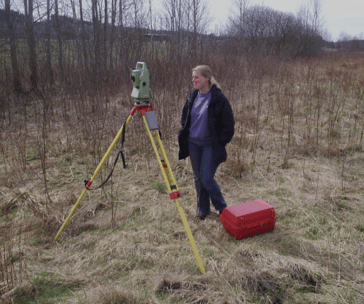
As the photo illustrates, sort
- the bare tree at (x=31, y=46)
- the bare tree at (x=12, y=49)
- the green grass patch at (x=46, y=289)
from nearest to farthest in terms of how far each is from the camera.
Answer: the green grass patch at (x=46, y=289) < the bare tree at (x=12, y=49) < the bare tree at (x=31, y=46)

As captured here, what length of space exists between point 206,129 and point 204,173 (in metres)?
0.46

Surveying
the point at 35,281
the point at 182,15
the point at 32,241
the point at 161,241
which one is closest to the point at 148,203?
the point at 161,241

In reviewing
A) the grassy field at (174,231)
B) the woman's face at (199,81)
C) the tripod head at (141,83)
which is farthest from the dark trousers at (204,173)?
the tripod head at (141,83)

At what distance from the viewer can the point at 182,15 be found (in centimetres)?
1825

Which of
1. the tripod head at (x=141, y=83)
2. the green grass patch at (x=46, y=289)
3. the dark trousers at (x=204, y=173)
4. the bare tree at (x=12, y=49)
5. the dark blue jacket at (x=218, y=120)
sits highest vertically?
the bare tree at (x=12, y=49)

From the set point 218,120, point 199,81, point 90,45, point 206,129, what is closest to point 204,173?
point 206,129

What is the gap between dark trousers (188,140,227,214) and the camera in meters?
2.83

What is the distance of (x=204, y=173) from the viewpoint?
2.85 m

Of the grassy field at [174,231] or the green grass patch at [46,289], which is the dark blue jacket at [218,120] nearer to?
the grassy field at [174,231]

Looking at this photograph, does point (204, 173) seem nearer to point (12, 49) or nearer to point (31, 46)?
point (12, 49)

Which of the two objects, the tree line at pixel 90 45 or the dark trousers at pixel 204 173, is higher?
the tree line at pixel 90 45

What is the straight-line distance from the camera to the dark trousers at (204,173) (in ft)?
9.28

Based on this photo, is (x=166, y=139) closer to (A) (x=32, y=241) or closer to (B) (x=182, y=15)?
(A) (x=32, y=241)

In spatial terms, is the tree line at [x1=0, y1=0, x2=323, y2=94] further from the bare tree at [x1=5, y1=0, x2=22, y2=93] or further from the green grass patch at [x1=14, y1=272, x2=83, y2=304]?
the green grass patch at [x1=14, y1=272, x2=83, y2=304]
